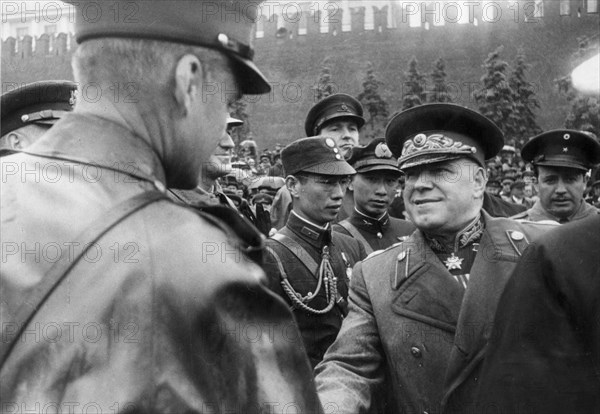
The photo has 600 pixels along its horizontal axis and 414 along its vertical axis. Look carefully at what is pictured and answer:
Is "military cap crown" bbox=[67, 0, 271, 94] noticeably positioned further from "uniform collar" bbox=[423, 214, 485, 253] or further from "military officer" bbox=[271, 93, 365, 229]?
"military officer" bbox=[271, 93, 365, 229]

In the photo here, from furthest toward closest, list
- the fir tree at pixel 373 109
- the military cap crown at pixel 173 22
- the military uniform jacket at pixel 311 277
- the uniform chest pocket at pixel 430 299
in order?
1. the fir tree at pixel 373 109
2. the military uniform jacket at pixel 311 277
3. the uniform chest pocket at pixel 430 299
4. the military cap crown at pixel 173 22

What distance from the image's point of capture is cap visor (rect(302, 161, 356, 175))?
203 inches

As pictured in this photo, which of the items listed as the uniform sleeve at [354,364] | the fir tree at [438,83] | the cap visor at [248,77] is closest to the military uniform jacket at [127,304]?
the cap visor at [248,77]

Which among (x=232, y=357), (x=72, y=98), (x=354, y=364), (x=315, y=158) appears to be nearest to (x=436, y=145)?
(x=354, y=364)

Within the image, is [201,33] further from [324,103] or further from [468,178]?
[324,103]

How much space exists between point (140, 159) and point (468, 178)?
232cm

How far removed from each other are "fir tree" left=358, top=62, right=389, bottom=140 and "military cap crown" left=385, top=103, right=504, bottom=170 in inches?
1247

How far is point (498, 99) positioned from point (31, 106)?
27824mm

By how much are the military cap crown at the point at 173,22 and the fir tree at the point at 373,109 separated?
3387cm

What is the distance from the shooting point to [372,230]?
625 cm

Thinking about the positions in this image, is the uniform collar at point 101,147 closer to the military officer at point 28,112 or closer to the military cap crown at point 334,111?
the military officer at point 28,112

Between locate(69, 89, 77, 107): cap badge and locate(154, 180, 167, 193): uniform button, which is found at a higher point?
locate(69, 89, 77, 107): cap badge

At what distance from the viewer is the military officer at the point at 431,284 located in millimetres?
3213

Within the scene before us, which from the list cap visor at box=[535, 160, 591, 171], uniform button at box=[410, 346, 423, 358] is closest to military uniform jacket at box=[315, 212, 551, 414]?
uniform button at box=[410, 346, 423, 358]
